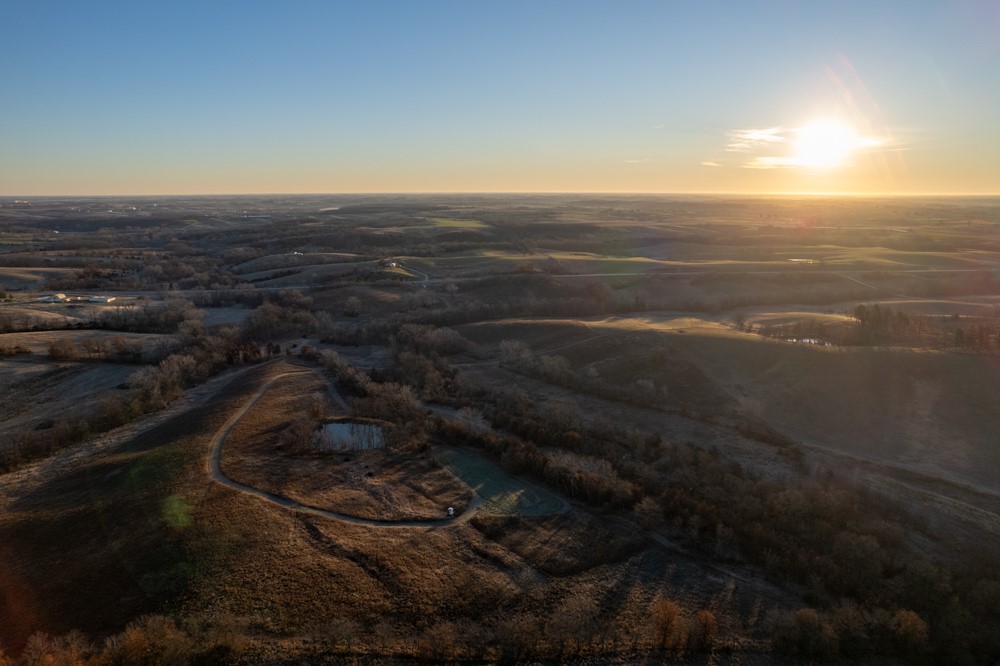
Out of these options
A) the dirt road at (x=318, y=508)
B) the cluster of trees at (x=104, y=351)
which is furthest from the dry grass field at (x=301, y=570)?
the cluster of trees at (x=104, y=351)

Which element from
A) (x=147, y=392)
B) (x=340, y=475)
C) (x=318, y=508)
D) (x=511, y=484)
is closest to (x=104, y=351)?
(x=147, y=392)

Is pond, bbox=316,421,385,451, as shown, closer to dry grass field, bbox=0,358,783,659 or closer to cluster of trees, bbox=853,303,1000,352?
dry grass field, bbox=0,358,783,659

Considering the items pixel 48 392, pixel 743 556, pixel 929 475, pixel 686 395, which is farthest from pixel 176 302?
pixel 929 475

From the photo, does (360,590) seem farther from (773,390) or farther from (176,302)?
(176,302)

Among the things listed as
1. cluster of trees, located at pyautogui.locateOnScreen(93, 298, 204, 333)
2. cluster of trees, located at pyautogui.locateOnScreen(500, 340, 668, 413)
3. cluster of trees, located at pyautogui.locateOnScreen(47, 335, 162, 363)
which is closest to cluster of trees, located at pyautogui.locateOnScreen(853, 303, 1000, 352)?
cluster of trees, located at pyautogui.locateOnScreen(500, 340, 668, 413)

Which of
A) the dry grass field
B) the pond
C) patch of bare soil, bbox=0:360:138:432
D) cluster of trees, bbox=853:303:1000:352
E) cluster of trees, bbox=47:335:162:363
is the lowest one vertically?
the dry grass field
